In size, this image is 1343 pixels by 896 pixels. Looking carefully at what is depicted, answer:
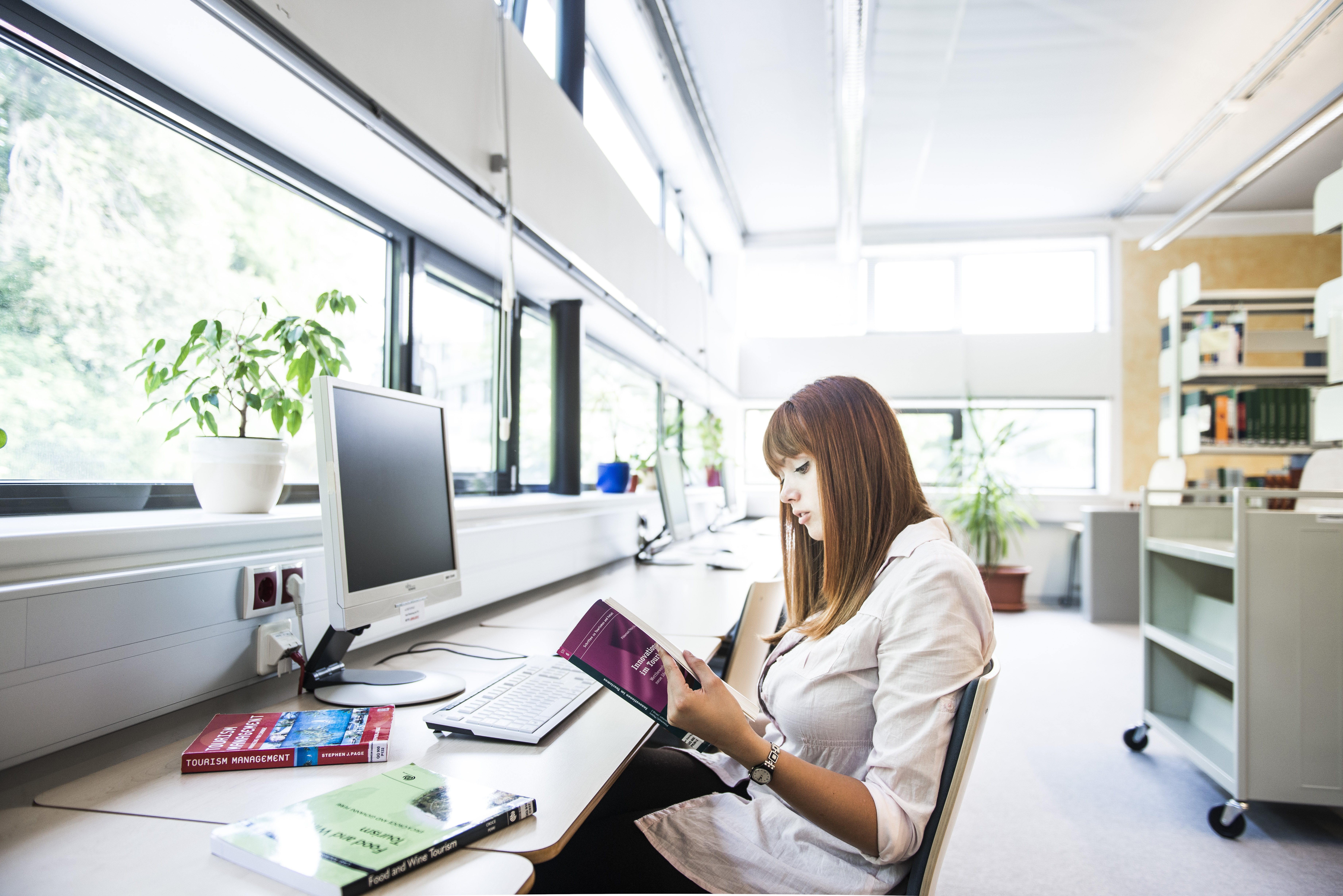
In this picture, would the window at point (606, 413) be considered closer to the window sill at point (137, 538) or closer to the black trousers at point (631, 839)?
the window sill at point (137, 538)

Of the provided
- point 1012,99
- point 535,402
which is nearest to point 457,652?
point 535,402

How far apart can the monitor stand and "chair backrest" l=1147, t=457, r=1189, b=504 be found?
3512 millimetres

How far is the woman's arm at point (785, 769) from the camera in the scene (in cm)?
A: 91

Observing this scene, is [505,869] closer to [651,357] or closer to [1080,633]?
[651,357]

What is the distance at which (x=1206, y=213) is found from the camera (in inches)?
155

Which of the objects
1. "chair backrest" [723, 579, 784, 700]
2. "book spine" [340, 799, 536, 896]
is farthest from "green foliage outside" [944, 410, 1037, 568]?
"book spine" [340, 799, 536, 896]

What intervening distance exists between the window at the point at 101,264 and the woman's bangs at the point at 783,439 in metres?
1.11

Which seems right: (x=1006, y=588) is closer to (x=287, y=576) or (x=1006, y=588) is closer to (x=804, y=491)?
(x=804, y=491)

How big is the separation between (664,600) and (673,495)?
33.1 inches

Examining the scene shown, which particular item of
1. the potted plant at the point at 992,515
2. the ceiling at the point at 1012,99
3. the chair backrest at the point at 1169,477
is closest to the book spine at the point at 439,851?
the ceiling at the point at 1012,99

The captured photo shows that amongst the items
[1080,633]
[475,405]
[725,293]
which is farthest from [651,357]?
[1080,633]

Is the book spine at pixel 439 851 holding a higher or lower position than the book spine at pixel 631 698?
lower

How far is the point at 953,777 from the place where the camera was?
2.92ft

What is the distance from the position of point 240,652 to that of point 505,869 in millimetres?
698
